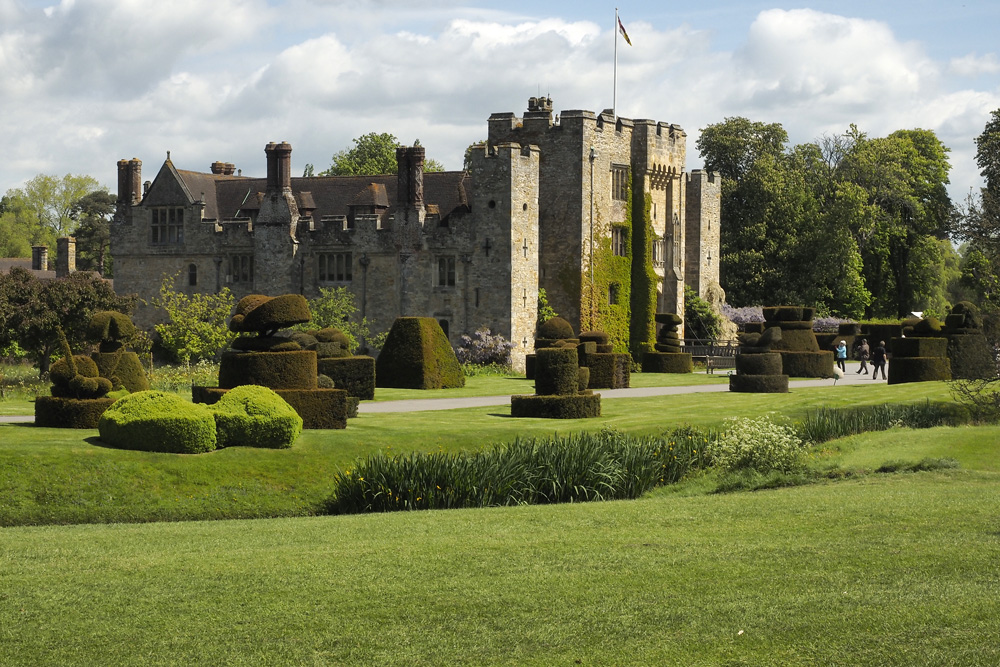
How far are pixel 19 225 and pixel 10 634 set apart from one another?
10352cm

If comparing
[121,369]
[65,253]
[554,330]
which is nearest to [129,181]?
[65,253]

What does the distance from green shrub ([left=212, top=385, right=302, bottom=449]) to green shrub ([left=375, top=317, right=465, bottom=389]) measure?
18.3 metres

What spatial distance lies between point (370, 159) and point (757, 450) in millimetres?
66021

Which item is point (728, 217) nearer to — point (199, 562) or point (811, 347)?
point (811, 347)

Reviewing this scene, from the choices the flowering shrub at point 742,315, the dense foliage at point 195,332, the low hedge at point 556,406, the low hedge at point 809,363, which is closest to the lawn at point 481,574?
the low hedge at point 556,406

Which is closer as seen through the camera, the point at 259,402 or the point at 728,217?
the point at 259,402

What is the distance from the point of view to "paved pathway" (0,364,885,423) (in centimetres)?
3100

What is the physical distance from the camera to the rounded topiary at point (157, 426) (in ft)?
65.8

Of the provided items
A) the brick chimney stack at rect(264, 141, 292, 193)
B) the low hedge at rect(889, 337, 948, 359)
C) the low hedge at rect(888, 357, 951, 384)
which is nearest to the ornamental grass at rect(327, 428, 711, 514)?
the low hedge at rect(888, 357, 951, 384)

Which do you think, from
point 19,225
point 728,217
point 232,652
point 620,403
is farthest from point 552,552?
point 19,225

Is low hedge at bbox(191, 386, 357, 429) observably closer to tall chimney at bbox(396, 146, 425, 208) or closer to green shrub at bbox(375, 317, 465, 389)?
green shrub at bbox(375, 317, 465, 389)

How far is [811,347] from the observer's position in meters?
48.6

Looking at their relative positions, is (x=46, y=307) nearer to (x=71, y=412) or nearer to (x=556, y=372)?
(x=71, y=412)

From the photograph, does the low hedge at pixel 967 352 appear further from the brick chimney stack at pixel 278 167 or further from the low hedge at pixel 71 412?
the brick chimney stack at pixel 278 167
